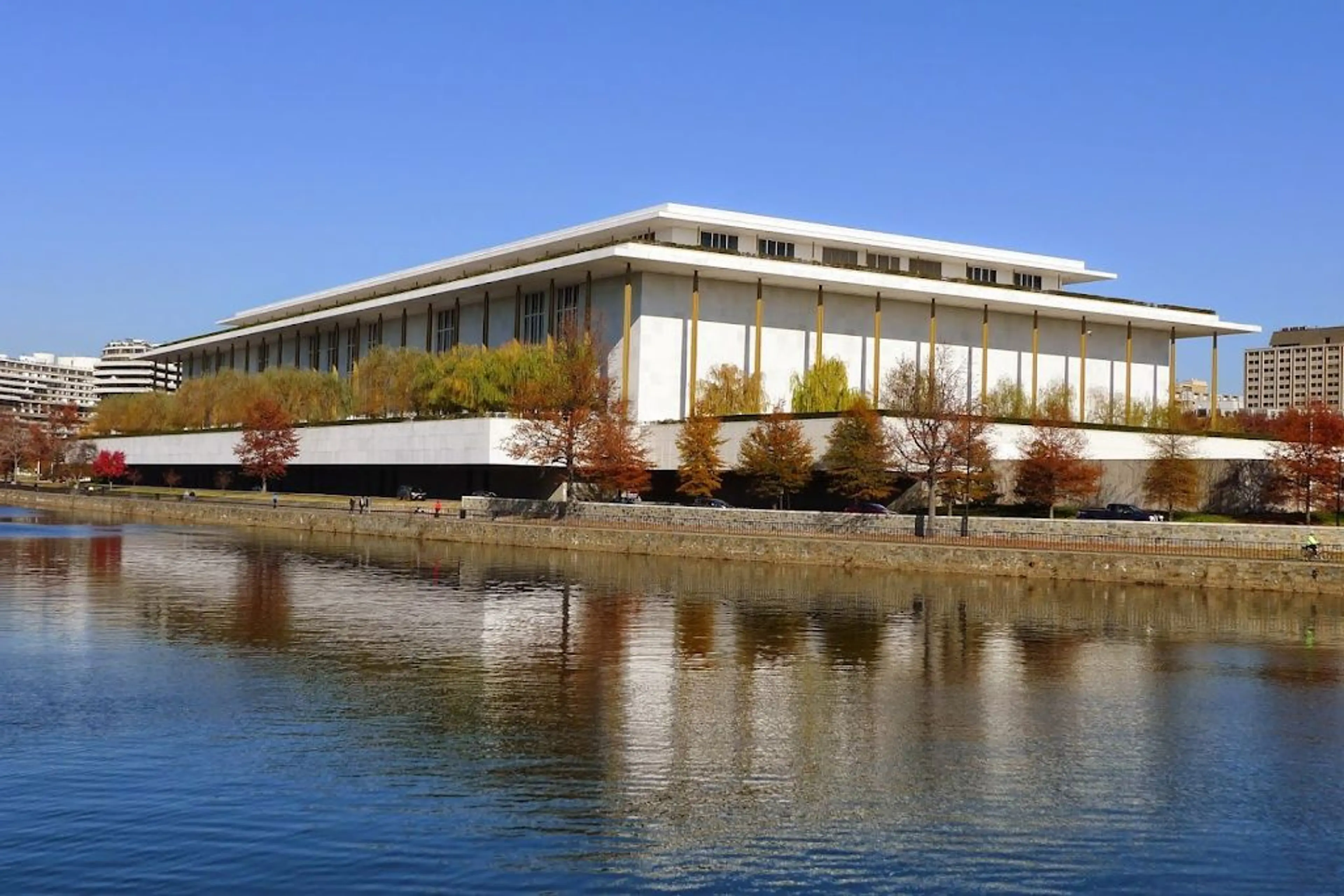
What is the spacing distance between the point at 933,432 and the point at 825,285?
3104 cm

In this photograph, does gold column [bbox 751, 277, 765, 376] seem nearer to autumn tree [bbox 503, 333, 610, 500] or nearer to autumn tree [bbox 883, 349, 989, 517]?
autumn tree [bbox 503, 333, 610, 500]

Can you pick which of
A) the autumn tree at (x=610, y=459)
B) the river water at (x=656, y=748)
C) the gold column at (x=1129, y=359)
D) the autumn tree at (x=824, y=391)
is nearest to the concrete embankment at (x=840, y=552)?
the river water at (x=656, y=748)

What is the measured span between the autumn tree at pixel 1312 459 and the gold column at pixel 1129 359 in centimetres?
3433

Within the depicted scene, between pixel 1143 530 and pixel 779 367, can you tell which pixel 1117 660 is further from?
pixel 779 367

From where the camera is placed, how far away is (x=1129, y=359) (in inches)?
3935

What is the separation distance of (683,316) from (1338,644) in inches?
2206

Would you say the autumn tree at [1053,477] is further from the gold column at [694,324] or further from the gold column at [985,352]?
the gold column at [985,352]

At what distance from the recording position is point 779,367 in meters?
89.3

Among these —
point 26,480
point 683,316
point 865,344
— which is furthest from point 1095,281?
point 26,480

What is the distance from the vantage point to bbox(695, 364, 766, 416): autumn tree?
83.4 metres

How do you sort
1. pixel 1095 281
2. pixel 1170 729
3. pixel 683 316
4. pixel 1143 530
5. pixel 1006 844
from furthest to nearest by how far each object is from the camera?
pixel 1095 281 < pixel 683 316 < pixel 1143 530 < pixel 1170 729 < pixel 1006 844

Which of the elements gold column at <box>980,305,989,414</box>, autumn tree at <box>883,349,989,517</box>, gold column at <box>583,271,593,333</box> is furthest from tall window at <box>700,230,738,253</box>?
autumn tree at <box>883,349,989,517</box>

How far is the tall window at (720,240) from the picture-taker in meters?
89.8

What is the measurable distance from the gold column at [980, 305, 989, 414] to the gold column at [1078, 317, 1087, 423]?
263 inches
